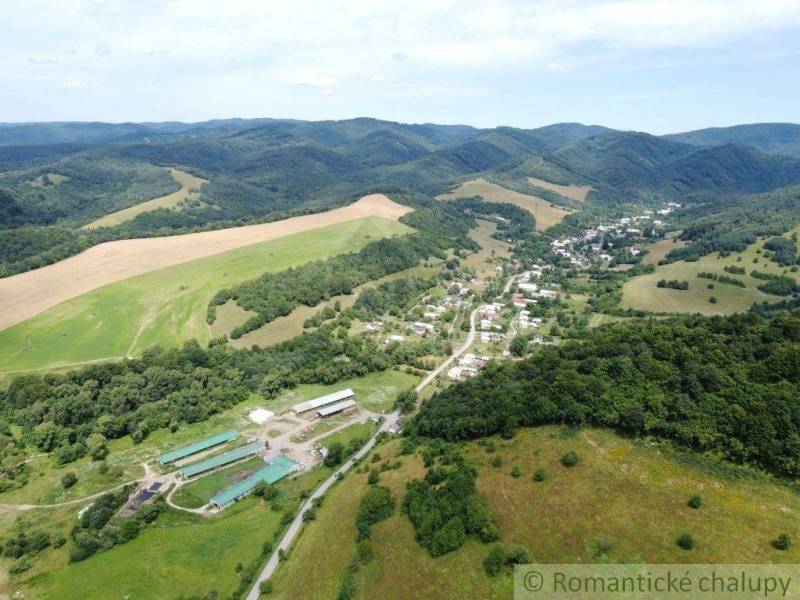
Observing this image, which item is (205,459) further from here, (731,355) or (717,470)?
(731,355)

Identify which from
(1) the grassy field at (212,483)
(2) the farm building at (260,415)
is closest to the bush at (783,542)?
(1) the grassy field at (212,483)

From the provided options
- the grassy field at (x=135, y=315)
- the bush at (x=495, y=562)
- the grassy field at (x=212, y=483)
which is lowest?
the grassy field at (x=212, y=483)

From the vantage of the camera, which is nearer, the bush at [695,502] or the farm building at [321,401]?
the bush at [695,502]

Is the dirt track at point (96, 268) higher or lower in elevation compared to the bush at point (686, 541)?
lower

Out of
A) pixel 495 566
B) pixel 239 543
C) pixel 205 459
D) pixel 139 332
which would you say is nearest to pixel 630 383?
pixel 495 566

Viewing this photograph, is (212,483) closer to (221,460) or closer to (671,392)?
(221,460)

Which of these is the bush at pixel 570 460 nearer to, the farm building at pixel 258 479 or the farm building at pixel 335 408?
the farm building at pixel 258 479
